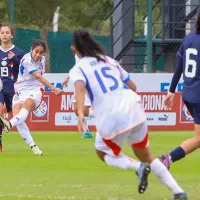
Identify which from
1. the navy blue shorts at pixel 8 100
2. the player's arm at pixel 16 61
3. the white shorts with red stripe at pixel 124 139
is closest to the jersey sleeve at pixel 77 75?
the white shorts with red stripe at pixel 124 139

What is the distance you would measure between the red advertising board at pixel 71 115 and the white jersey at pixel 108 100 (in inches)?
492

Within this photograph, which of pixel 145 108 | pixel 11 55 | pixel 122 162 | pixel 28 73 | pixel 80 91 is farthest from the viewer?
pixel 145 108

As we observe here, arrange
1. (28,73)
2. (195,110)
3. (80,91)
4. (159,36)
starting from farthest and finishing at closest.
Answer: (159,36), (28,73), (195,110), (80,91)

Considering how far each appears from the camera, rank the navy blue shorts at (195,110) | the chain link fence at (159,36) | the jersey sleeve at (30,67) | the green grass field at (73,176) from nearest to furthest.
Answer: the green grass field at (73,176)
the navy blue shorts at (195,110)
the jersey sleeve at (30,67)
the chain link fence at (159,36)

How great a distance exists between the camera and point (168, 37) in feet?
84.4

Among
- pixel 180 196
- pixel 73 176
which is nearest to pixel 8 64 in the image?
pixel 73 176

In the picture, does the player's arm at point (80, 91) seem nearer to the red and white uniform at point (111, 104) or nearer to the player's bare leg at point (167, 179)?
the red and white uniform at point (111, 104)

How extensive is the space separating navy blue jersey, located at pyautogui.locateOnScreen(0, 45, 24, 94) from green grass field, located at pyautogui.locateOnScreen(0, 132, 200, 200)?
108 centimetres

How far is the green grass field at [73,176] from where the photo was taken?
32.1 ft

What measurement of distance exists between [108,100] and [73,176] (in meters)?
2.85

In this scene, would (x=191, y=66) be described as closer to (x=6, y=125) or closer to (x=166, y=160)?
(x=166, y=160)

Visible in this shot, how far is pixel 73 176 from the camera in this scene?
460 inches

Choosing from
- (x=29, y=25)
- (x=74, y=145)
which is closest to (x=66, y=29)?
(x=29, y=25)

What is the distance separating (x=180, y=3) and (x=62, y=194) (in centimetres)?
1670
